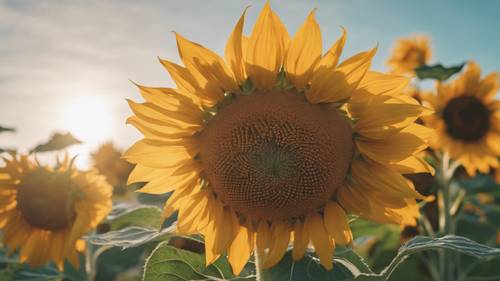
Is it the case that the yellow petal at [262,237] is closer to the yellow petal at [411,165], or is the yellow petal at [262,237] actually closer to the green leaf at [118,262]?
the yellow petal at [411,165]

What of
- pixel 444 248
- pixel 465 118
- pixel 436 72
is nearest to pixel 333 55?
pixel 444 248

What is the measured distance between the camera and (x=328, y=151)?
6.04 ft

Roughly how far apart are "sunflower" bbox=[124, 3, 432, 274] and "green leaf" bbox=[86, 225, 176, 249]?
120mm

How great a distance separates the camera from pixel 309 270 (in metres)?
1.82

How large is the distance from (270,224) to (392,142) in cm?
50

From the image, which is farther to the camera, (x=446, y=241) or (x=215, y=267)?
(x=215, y=267)

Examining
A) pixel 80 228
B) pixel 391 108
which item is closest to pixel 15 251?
pixel 80 228

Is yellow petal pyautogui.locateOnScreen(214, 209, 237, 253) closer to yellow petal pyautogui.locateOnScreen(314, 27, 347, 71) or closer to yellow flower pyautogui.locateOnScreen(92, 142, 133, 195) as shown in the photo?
yellow petal pyautogui.locateOnScreen(314, 27, 347, 71)

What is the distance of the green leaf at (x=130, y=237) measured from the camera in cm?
201

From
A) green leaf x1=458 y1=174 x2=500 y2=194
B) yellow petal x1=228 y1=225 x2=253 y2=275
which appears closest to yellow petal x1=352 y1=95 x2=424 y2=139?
yellow petal x1=228 y1=225 x2=253 y2=275

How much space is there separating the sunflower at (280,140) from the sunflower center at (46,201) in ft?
5.19

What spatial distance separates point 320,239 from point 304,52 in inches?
24.2

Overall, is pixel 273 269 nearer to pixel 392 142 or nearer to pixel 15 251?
pixel 392 142

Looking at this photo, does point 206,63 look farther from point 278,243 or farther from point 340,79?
point 278,243
